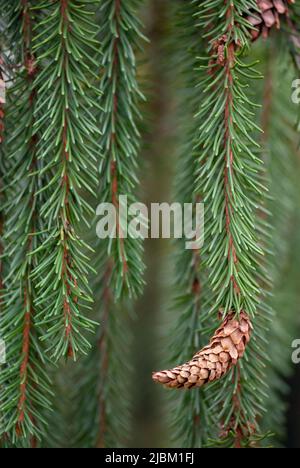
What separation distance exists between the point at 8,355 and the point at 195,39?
394 millimetres

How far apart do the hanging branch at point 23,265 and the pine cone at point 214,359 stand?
0.16 metres

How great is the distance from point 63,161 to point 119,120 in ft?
0.35

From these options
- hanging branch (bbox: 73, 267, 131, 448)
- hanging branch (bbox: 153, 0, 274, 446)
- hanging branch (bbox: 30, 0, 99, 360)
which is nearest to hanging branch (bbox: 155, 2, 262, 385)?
hanging branch (bbox: 153, 0, 274, 446)

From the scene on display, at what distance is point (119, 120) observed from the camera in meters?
0.65

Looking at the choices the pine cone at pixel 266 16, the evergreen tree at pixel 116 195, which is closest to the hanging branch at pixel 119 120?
the evergreen tree at pixel 116 195

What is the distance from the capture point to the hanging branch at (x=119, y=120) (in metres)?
0.64

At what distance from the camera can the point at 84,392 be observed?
2.76ft

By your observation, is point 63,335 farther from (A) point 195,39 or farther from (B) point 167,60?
(B) point 167,60

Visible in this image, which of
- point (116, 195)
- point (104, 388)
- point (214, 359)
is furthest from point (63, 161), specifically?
point (104, 388)

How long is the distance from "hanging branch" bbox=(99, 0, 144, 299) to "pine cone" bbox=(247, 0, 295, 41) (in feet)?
0.38

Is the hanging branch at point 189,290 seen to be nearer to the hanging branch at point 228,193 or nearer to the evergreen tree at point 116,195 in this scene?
→ the evergreen tree at point 116,195

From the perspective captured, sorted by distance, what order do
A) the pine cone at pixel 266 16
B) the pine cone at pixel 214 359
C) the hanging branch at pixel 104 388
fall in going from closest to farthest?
1. the pine cone at pixel 214 359
2. the pine cone at pixel 266 16
3. the hanging branch at pixel 104 388

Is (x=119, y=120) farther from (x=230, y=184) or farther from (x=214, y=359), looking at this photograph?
(x=214, y=359)

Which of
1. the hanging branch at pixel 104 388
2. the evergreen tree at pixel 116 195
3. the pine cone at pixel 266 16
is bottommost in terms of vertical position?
the hanging branch at pixel 104 388
